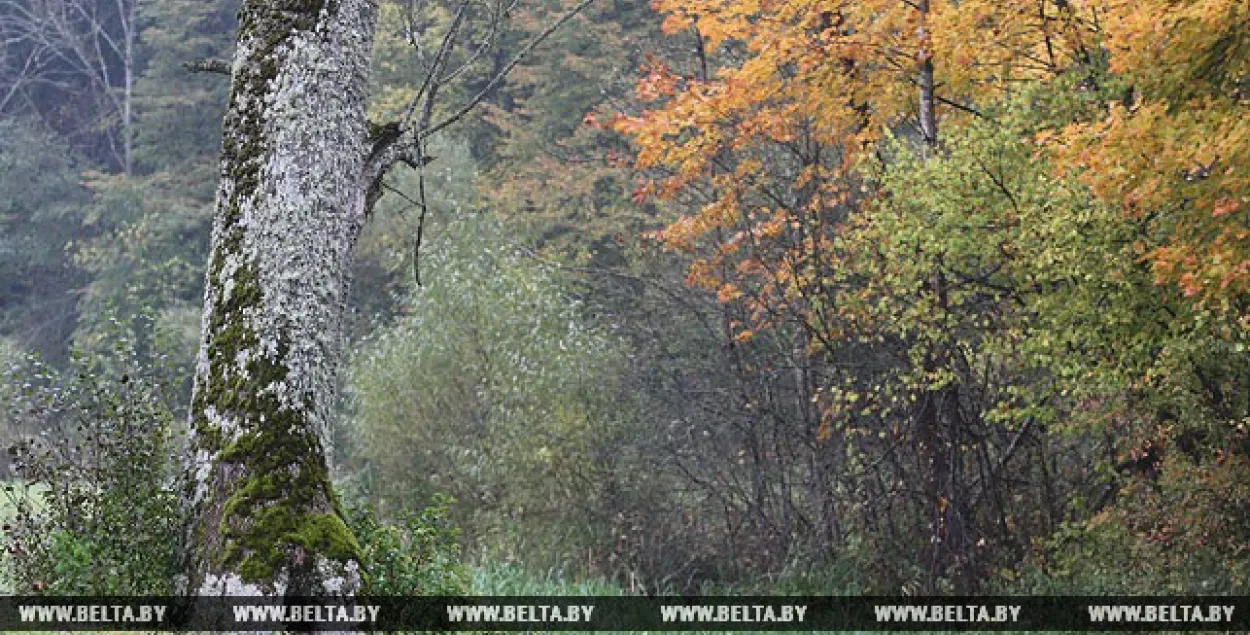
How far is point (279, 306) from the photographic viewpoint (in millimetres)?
4988

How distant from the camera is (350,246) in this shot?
5.31m

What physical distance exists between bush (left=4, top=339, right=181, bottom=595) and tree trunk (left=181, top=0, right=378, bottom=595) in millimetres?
194

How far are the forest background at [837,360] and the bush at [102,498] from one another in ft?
0.06

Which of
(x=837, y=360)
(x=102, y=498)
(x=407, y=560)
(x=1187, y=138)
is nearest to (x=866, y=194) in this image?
(x=837, y=360)

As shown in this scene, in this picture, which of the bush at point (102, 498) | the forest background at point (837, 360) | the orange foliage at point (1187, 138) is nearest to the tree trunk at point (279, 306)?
the bush at point (102, 498)

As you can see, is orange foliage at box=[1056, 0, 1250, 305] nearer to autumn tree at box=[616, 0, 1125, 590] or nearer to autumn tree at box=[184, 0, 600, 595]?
autumn tree at box=[616, 0, 1125, 590]

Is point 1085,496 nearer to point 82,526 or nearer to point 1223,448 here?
point 1223,448

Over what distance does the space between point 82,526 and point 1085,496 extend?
23.1ft

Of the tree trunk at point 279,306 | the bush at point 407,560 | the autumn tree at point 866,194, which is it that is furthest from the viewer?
the autumn tree at point 866,194

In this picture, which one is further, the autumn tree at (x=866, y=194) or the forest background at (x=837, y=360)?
the autumn tree at (x=866, y=194)

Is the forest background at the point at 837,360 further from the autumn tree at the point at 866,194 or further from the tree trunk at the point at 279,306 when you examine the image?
the tree trunk at the point at 279,306

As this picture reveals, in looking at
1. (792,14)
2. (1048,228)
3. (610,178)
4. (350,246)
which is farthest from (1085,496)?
(610,178)

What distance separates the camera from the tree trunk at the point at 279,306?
4691 millimetres

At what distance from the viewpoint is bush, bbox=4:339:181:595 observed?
16.1 ft
